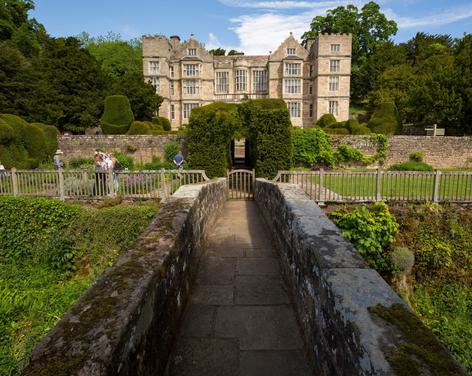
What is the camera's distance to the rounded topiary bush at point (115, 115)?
3053 centimetres

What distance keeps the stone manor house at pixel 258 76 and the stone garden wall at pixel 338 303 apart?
42.4 metres

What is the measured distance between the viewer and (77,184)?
12.1 m

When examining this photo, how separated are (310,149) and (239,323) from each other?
69.6ft

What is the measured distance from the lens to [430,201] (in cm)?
1122

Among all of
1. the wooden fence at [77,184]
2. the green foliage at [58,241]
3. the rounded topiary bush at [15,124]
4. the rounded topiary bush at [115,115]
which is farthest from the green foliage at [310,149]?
the rounded topiary bush at [15,124]

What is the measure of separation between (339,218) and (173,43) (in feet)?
149

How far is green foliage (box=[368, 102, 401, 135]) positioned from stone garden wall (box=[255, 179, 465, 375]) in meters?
30.4

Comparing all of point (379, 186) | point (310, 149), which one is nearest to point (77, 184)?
point (379, 186)

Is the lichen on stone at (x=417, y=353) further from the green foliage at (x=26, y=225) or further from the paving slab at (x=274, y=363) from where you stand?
the green foliage at (x=26, y=225)

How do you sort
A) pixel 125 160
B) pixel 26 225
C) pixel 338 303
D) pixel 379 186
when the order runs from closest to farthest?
pixel 338 303 < pixel 26 225 < pixel 379 186 < pixel 125 160

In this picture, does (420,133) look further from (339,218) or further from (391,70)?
(339,218)

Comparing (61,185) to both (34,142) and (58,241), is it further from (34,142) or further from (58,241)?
(34,142)

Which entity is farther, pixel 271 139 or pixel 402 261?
pixel 271 139

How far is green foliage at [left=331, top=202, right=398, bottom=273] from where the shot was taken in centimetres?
929
